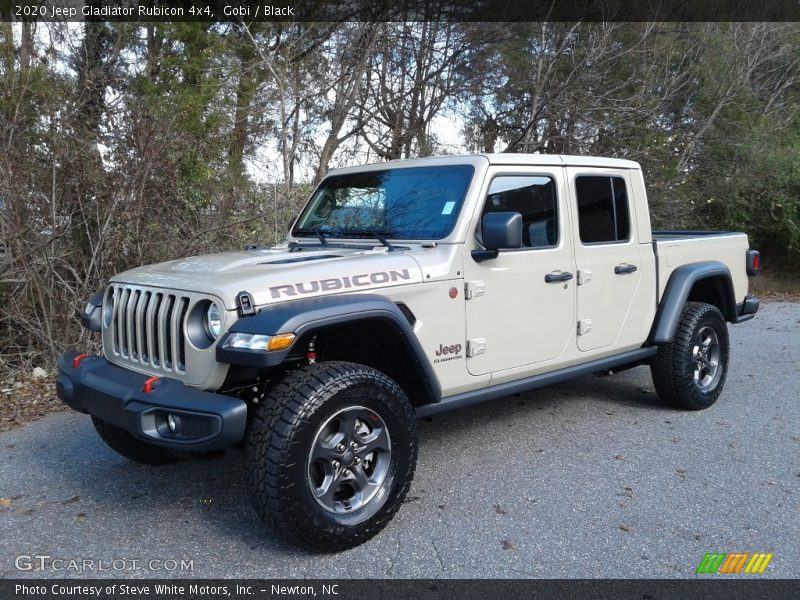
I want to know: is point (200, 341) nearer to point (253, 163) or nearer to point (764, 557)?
point (764, 557)

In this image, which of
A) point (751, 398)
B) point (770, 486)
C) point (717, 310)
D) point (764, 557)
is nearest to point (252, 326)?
point (764, 557)

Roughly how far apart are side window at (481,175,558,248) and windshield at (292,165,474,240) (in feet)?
0.73

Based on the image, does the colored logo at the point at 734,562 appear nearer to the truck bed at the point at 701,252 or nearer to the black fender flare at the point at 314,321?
the black fender flare at the point at 314,321

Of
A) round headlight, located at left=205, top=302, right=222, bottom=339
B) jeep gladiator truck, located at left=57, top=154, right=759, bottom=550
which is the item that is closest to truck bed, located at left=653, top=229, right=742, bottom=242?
jeep gladiator truck, located at left=57, top=154, right=759, bottom=550

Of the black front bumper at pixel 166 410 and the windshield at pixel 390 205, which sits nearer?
the black front bumper at pixel 166 410

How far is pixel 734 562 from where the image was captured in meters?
3.11

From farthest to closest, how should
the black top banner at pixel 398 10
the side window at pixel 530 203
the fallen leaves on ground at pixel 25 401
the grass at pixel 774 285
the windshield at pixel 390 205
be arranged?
the grass at pixel 774 285, the black top banner at pixel 398 10, the fallen leaves on ground at pixel 25 401, the side window at pixel 530 203, the windshield at pixel 390 205

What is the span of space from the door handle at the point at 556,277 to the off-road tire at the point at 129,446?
97.6 inches

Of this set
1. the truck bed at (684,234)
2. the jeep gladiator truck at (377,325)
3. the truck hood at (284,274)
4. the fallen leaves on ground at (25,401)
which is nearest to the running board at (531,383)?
the jeep gladiator truck at (377,325)

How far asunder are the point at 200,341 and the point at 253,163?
740 cm

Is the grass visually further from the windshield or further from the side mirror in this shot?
the side mirror

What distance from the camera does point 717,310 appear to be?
18.0 ft

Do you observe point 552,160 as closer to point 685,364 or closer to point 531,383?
point 531,383

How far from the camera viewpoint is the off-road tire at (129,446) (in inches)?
156
